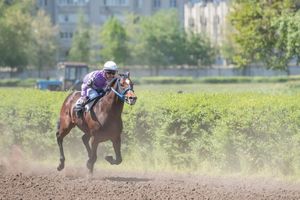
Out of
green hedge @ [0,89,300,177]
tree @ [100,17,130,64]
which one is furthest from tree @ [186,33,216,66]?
green hedge @ [0,89,300,177]

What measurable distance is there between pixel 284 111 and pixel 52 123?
6626 mm

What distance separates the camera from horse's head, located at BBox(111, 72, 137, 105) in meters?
14.0

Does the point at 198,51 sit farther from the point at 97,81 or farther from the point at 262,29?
the point at 97,81

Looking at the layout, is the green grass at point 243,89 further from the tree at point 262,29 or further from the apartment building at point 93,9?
the apartment building at point 93,9

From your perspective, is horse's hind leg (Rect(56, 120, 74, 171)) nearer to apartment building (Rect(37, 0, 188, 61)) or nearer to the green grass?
the green grass

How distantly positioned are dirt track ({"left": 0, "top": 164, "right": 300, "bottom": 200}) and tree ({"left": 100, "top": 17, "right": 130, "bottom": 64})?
7783 cm

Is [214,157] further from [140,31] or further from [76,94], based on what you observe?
[140,31]

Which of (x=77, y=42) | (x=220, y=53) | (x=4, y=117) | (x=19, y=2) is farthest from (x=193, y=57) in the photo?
(x=4, y=117)

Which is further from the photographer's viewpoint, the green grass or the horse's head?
the green grass

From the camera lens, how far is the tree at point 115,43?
93938 millimetres

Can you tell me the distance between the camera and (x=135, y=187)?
13492 millimetres

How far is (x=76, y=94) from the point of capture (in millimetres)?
16688

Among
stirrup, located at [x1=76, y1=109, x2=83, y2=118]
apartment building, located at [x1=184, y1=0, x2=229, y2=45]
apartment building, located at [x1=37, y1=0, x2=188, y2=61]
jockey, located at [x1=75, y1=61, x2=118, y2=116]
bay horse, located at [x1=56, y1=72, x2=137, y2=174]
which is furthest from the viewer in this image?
apartment building, located at [x1=37, y1=0, x2=188, y2=61]

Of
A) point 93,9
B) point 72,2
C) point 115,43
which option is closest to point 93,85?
point 115,43
